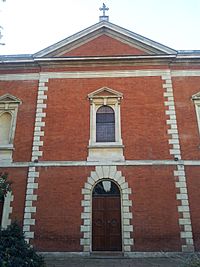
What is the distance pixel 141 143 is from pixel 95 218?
383 centimetres

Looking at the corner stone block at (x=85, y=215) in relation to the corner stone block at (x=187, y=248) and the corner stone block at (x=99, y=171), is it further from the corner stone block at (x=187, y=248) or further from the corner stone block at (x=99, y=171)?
the corner stone block at (x=187, y=248)

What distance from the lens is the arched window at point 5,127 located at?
45.0 feet

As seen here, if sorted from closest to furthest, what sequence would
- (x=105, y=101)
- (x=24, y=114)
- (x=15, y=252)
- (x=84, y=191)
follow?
(x=15, y=252) < (x=84, y=191) < (x=105, y=101) < (x=24, y=114)

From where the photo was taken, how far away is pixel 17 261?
745 cm

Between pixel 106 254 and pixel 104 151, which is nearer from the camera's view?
pixel 106 254

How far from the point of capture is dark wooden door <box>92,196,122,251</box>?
38.5 ft

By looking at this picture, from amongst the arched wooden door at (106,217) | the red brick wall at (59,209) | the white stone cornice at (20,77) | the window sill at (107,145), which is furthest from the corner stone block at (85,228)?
the white stone cornice at (20,77)

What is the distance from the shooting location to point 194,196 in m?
12.1

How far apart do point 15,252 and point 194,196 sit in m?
7.57

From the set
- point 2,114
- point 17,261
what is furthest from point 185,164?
point 2,114

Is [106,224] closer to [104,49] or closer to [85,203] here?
[85,203]

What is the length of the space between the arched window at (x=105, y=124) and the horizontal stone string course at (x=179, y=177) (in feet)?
8.36

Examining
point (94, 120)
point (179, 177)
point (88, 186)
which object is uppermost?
point (94, 120)

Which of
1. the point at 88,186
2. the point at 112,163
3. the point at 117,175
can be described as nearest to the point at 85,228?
the point at 88,186
